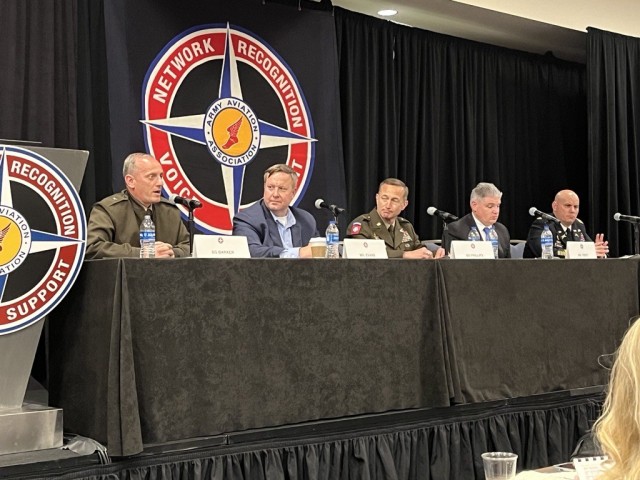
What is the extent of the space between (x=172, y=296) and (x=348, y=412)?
2.17 feet

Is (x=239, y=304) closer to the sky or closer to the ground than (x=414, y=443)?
closer to the sky

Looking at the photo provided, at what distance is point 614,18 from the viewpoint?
6445 mm

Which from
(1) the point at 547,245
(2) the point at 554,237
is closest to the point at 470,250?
(1) the point at 547,245

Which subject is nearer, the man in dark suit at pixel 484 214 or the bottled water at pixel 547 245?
the bottled water at pixel 547 245

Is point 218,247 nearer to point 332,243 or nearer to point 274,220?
point 332,243

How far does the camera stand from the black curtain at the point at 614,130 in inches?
246

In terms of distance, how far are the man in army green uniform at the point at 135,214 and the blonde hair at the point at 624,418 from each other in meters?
2.46

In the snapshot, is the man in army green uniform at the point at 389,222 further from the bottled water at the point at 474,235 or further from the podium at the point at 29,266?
the podium at the point at 29,266

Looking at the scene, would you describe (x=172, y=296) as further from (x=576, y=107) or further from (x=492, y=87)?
(x=576, y=107)

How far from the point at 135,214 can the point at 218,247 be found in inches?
44.3

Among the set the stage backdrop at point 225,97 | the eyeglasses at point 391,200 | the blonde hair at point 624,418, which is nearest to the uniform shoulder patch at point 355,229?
the eyeglasses at point 391,200

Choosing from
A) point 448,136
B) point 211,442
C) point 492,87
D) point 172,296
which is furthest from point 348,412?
point 492,87

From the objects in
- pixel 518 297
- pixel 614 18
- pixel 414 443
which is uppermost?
pixel 614 18

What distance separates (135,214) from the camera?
139 inches
